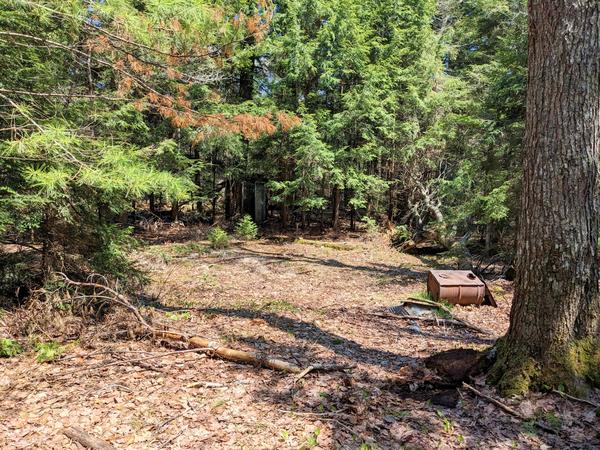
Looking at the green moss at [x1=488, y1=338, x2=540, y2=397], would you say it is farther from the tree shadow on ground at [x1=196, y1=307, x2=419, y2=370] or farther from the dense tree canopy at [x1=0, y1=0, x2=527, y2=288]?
the dense tree canopy at [x1=0, y1=0, x2=527, y2=288]

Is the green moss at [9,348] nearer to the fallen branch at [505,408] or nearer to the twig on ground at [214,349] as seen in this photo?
the twig on ground at [214,349]

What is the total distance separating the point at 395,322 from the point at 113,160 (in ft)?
14.5

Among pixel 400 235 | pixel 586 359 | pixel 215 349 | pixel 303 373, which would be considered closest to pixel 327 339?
pixel 303 373

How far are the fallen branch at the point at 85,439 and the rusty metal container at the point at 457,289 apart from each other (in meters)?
5.43

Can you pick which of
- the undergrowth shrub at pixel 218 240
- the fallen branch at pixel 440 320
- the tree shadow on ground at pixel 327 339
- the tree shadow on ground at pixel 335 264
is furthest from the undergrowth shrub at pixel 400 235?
the tree shadow on ground at pixel 327 339

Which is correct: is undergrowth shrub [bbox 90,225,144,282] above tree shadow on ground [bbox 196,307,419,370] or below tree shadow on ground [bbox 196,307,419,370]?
above

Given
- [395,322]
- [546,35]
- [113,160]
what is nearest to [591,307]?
[546,35]

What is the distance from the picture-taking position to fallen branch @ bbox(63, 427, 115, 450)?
2496 millimetres

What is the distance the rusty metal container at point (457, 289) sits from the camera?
6.46 meters

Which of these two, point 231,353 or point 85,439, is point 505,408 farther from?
point 85,439

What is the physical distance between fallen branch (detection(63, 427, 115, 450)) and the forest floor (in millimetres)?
41

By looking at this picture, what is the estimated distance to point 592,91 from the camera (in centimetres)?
293

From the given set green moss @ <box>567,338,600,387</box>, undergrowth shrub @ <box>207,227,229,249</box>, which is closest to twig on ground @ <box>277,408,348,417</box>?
green moss @ <box>567,338,600,387</box>

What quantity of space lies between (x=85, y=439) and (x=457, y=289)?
5782 mm
